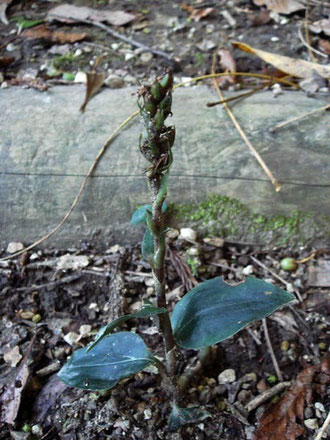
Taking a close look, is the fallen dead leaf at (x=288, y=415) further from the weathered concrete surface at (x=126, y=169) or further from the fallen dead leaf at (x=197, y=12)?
the fallen dead leaf at (x=197, y=12)

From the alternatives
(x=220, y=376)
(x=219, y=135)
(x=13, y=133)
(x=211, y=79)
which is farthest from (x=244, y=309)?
(x=211, y=79)

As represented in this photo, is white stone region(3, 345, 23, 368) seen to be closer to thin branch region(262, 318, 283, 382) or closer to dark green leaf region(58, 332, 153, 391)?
dark green leaf region(58, 332, 153, 391)

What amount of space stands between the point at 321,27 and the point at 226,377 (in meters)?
2.19

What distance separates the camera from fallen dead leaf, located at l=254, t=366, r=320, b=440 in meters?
1.45

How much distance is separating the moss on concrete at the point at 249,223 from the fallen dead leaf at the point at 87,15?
5.19ft

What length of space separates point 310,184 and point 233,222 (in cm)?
36

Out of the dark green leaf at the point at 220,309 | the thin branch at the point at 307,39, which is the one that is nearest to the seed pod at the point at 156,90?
the dark green leaf at the point at 220,309

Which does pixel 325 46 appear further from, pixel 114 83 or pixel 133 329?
pixel 133 329

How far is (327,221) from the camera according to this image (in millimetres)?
1994

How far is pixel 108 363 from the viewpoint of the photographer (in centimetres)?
138

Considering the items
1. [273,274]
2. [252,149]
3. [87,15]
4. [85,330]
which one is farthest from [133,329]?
[87,15]

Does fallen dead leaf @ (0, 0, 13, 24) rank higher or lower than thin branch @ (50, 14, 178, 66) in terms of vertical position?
higher

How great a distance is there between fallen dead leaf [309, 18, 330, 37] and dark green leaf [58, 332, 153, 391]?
2263mm

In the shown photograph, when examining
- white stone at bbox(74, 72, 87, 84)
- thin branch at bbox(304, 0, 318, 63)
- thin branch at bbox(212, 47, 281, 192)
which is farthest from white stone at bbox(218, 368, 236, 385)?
thin branch at bbox(304, 0, 318, 63)
